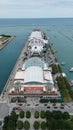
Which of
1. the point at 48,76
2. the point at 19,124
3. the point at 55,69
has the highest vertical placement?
the point at 48,76

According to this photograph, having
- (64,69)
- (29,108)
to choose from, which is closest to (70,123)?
(29,108)

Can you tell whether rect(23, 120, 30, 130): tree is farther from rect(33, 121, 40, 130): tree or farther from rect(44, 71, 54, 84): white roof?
rect(44, 71, 54, 84): white roof

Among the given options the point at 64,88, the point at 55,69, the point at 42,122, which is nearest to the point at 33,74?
the point at 64,88

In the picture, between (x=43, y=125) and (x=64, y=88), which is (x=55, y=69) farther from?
(x=43, y=125)

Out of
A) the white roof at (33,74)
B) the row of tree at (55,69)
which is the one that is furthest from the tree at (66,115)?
the row of tree at (55,69)

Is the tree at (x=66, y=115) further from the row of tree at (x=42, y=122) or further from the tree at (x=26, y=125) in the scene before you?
the tree at (x=26, y=125)

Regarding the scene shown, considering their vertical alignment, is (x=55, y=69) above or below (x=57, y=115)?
below

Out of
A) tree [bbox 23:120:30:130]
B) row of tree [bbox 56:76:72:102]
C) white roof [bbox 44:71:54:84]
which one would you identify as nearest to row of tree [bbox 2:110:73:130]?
tree [bbox 23:120:30:130]

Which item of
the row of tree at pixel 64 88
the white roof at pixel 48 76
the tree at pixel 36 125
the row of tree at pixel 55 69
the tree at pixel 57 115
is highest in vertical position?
the white roof at pixel 48 76
